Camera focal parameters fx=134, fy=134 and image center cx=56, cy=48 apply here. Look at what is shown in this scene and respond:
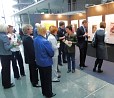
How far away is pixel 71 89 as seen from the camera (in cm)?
338

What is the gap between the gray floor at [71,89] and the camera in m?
3.11

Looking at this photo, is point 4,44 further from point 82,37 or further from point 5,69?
point 82,37

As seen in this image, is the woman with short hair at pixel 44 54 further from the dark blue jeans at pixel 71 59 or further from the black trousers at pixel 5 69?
the dark blue jeans at pixel 71 59

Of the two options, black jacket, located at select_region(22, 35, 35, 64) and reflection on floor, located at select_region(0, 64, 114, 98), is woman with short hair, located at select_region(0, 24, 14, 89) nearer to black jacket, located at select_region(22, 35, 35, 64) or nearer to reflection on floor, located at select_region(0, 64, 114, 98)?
reflection on floor, located at select_region(0, 64, 114, 98)

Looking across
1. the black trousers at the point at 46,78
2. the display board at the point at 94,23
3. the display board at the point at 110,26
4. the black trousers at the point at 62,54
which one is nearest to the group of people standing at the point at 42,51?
the black trousers at the point at 46,78

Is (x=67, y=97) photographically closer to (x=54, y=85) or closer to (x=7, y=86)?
(x=54, y=85)

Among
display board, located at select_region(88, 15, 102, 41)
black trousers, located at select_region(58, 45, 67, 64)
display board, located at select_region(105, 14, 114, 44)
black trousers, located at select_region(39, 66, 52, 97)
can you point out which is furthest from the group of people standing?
display board, located at select_region(88, 15, 102, 41)

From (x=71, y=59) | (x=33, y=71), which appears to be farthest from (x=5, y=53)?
(x=71, y=59)

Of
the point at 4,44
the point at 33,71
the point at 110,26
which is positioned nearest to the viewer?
the point at 4,44

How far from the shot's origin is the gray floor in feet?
10.2

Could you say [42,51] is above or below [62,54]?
above

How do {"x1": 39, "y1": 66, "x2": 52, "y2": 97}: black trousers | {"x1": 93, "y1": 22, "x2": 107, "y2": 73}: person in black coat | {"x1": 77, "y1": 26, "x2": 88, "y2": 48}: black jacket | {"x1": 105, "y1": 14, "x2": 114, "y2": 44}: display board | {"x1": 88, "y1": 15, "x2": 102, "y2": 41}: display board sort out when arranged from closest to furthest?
{"x1": 39, "y1": 66, "x2": 52, "y2": 97}: black trousers, {"x1": 93, "y1": 22, "x2": 107, "y2": 73}: person in black coat, {"x1": 77, "y1": 26, "x2": 88, "y2": 48}: black jacket, {"x1": 105, "y1": 14, "x2": 114, "y2": 44}: display board, {"x1": 88, "y1": 15, "x2": 102, "y2": 41}: display board

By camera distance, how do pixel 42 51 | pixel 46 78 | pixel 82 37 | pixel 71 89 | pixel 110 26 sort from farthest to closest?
pixel 110 26 → pixel 82 37 → pixel 71 89 → pixel 46 78 → pixel 42 51

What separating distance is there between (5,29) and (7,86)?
5.03 ft
